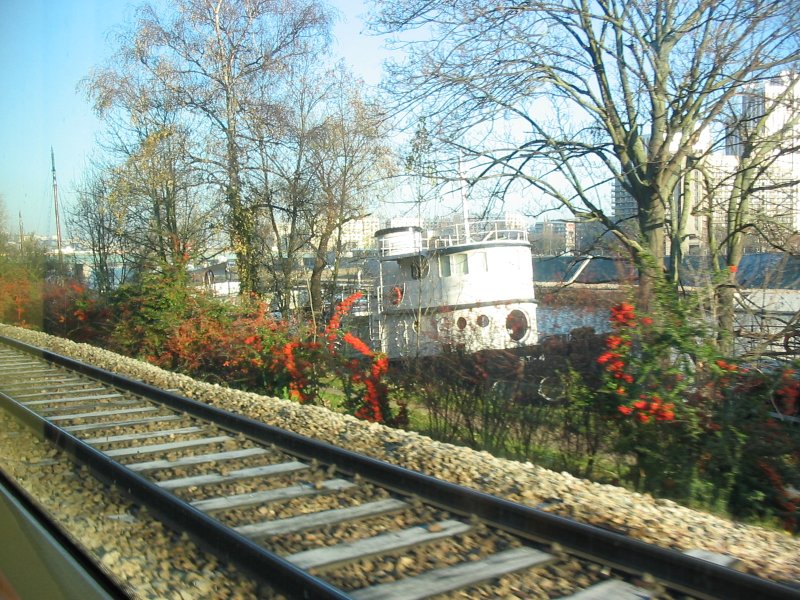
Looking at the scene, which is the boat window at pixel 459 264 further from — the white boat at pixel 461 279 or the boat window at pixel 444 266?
the boat window at pixel 444 266

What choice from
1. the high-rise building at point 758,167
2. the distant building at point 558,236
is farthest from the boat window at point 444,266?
the high-rise building at point 758,167

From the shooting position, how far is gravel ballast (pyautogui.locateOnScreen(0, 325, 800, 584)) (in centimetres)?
515

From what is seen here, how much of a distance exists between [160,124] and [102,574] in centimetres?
2377

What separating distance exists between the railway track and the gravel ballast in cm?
67

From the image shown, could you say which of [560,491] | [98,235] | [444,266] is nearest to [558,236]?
[444,266]

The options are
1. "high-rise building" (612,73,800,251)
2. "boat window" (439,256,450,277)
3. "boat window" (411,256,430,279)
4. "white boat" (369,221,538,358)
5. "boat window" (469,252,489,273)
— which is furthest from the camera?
"boat window" (439,256,450,277)

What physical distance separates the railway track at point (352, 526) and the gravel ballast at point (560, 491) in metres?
0.67

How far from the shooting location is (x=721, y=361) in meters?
8.17

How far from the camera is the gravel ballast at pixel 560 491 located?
515cm

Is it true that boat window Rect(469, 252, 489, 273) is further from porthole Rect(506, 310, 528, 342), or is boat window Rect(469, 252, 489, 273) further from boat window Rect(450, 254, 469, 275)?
porthole Rect(506, 310, 528, 342)

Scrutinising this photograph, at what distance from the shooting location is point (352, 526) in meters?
5.32

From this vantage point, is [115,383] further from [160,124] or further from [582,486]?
[160,124]

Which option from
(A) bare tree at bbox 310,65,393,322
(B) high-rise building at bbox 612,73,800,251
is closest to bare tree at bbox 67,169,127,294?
(A) bare tree at bbox 310,65,393,322

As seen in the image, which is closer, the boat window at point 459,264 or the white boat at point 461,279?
the white boat at point 461,279
